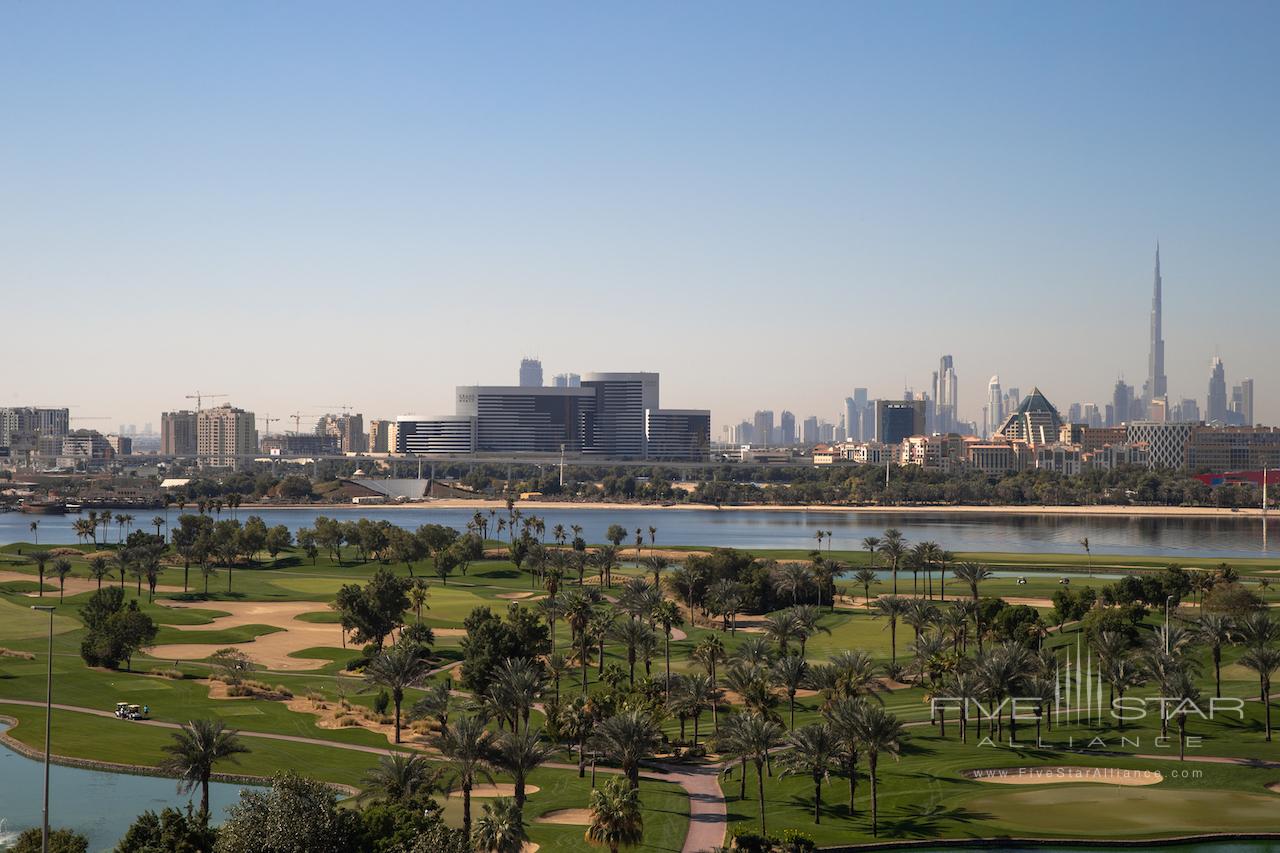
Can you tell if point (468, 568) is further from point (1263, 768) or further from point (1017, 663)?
point (1263, 768)

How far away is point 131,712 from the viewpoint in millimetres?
65375

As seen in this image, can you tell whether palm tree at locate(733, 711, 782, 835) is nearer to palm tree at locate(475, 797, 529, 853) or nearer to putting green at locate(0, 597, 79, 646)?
palm tree at locate(475, 797, 529, 853)

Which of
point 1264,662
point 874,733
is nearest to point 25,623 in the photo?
point 874,733

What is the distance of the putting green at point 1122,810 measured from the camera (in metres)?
48.2

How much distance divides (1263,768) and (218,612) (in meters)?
78.8

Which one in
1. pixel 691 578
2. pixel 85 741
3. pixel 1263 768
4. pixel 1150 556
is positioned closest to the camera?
pixel 1263 768

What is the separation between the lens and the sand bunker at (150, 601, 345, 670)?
276 ft

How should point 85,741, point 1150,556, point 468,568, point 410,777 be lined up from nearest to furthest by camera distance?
1. point 410,777
2. point 85,741
3. point 468,568
4. point 1150,556

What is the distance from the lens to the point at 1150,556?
520ft

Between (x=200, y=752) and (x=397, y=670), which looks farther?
(x=397, y=670)

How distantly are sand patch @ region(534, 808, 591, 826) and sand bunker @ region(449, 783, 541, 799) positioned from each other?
2793 millimetres

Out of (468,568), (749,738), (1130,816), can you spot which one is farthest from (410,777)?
(468,568)

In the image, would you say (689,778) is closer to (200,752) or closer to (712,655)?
(712,655)

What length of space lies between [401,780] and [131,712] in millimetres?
25924
